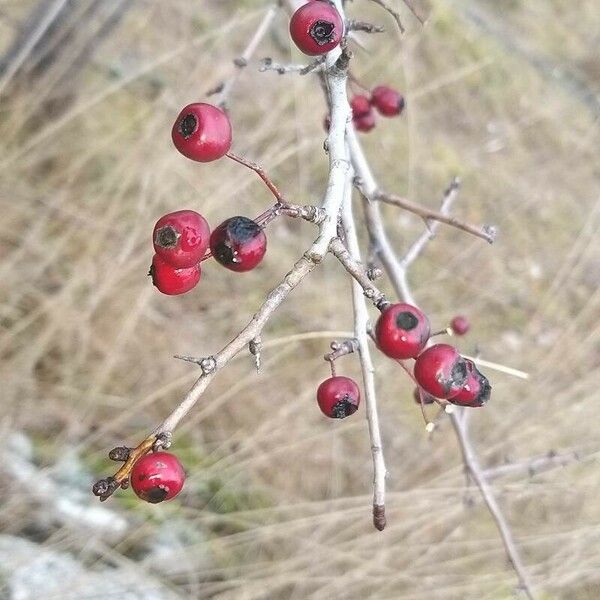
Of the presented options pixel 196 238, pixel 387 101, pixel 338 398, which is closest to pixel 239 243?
pixel 196 238

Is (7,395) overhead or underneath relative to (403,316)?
overhead

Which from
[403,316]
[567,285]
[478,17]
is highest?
[478,17]

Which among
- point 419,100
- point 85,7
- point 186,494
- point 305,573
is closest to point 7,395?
point 186,494

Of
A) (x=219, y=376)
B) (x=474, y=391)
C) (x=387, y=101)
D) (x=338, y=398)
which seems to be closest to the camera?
(x=474, y=391)

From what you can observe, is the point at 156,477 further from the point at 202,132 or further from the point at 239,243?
the point at 202,132

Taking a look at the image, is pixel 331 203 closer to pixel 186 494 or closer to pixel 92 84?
pixel 186 494

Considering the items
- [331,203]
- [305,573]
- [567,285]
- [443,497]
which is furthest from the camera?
[567,285]
